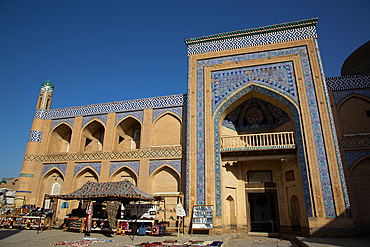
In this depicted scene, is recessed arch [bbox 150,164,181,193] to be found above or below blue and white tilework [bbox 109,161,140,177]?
below

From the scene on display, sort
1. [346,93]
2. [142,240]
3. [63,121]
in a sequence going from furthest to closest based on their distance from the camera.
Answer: [63,121]
[346,93]
[142,240]

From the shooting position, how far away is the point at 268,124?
1193cm

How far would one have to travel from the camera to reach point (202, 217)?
945 centimetres

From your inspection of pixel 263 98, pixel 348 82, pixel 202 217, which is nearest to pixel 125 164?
pixel 202 217

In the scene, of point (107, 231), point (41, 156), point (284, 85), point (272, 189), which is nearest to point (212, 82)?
point (284, 85)

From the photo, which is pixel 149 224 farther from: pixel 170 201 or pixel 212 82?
pixel 212 82

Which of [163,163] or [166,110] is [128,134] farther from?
[163,163]

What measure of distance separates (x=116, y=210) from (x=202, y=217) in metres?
2.96

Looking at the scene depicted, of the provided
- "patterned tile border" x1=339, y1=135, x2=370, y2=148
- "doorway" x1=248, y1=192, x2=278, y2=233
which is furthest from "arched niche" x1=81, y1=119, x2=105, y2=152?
"patterned tile border" x1=339, y1=135, x2=370, y2=148

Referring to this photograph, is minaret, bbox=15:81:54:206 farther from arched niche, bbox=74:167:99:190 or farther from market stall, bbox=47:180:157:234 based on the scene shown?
market stall, bbox=47:180:157:234

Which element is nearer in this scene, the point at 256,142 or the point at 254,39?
the point at 256,142

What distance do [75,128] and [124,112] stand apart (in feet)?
8.95

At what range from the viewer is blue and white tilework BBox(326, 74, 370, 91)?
1062 centimetres

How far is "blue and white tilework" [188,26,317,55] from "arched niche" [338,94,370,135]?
2894mm
